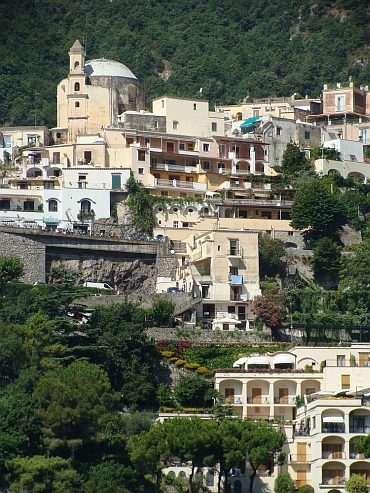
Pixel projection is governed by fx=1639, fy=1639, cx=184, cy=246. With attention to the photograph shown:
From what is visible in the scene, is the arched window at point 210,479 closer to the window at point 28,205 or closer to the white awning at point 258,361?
the white awning at point 258,361

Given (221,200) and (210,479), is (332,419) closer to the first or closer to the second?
(210,479)

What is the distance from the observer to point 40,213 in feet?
Result: 302

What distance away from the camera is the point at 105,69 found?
103438 millimetres

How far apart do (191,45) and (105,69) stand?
3212 cm

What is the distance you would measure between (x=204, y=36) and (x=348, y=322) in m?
57.5

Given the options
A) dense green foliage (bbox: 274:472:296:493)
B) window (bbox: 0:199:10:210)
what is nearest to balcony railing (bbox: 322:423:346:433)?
dense green foliage (bbox: 274:472:296:493)

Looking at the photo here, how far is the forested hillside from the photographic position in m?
126

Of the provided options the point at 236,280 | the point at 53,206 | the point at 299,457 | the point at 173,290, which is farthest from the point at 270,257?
the point at 299,457

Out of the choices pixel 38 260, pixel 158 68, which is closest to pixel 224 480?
pixel 38 260

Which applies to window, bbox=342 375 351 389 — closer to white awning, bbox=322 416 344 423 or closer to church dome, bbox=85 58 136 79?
white awning, bbox=322 416 344 423

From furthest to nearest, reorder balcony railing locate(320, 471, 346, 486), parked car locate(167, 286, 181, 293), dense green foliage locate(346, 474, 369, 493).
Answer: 1. parked car locate(167, 286, 181, 293)
2. balcony railing locate(320, 471, 346, 486)
3. dense green foliage locate(346, 474, 369, 493)

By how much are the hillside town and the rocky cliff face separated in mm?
418

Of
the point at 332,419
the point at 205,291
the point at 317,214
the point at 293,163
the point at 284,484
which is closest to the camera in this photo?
the point at 284,484

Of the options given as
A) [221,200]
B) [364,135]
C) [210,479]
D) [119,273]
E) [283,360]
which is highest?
[364,135]
